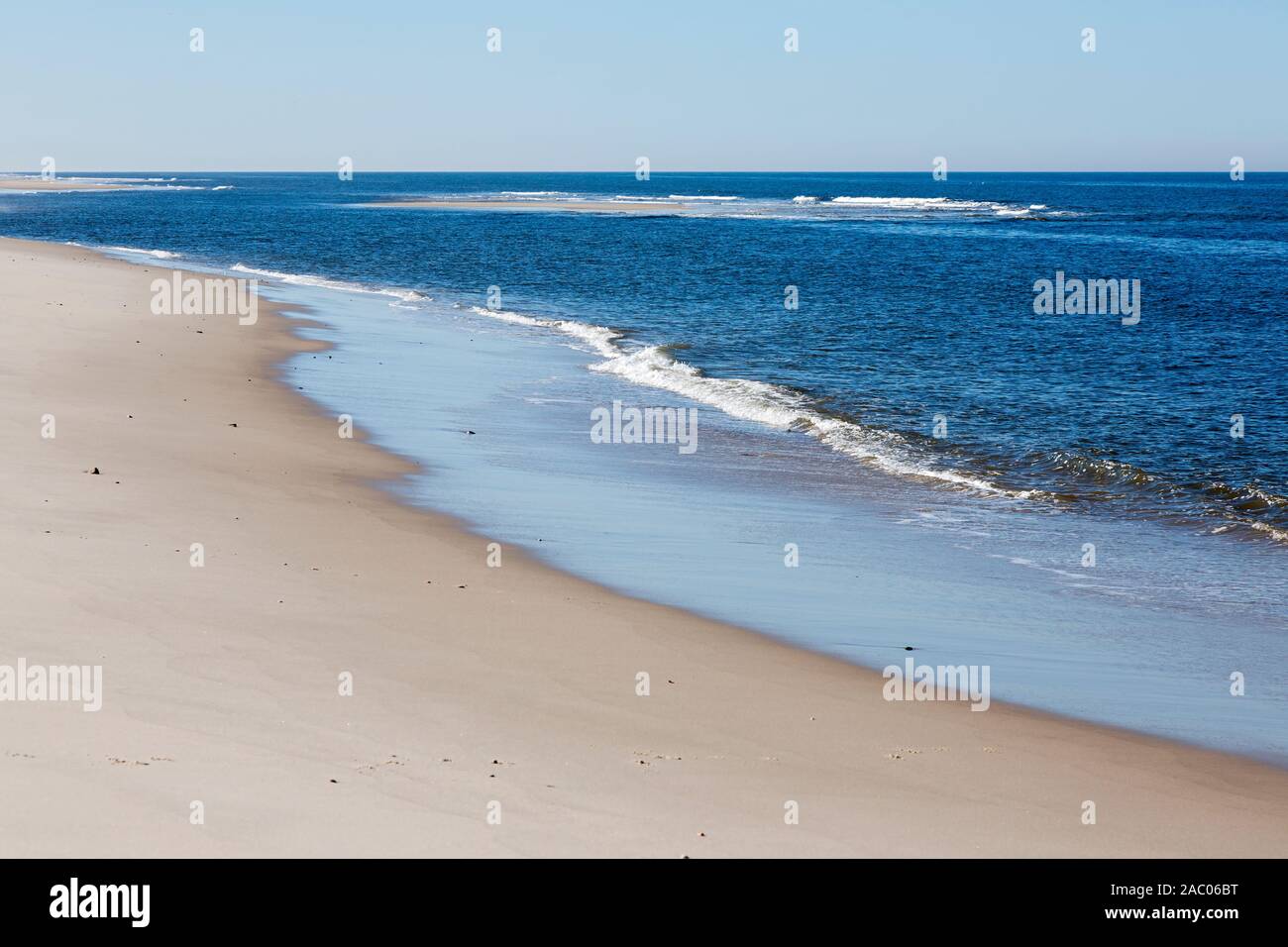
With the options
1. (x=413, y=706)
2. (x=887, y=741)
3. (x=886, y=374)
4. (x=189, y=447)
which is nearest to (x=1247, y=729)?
(x=887, y=741)

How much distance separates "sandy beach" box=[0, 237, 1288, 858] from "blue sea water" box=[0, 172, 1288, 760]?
928 mm

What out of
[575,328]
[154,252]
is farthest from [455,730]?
[154,252]

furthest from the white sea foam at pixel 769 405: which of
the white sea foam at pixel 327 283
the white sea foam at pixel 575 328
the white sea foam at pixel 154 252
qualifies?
the white sea foam at pixel 154 252


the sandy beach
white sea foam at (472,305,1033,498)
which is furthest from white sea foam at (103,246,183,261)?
the sandy beach

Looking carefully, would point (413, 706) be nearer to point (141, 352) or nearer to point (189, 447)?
point (189, 447)

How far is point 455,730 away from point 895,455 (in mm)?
10470

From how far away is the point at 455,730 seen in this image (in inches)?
251

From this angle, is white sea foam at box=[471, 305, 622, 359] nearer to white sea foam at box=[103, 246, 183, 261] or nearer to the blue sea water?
the blue sea water

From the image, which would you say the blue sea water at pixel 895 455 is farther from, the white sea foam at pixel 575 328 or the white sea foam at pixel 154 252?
the white sea foam at pixel 154 252

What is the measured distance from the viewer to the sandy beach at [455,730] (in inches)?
210

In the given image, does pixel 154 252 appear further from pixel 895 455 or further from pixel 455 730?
pixel 455 730
